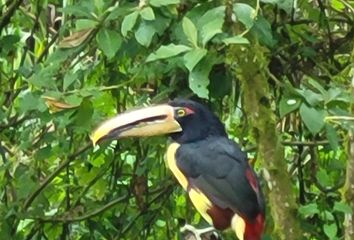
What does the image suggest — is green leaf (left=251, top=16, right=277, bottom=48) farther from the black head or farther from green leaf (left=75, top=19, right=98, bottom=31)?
green leaf (left=75, top=19, right=98, bottom=31)

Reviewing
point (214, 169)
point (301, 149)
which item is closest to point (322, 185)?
point (301, 149)

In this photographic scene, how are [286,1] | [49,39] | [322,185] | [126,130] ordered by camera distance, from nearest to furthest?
1. [126,130]
2. [286,1]
3. [322,185]
4. [49,39]

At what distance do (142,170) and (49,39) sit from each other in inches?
25.1

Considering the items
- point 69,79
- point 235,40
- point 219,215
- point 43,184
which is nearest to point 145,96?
point 69,79

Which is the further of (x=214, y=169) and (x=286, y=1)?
(x=286, y=1)

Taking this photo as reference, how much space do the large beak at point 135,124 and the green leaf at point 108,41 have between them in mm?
201

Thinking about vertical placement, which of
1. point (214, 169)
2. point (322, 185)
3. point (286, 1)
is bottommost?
point (322, 185)

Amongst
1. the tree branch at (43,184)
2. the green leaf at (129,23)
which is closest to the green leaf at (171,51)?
the green leaf at (129,23)

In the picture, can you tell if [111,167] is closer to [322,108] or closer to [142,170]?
[142,170]

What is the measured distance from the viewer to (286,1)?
10.5 ft

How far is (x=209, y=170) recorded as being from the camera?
298 centimetres

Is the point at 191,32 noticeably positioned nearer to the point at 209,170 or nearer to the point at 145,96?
the point at 209,170

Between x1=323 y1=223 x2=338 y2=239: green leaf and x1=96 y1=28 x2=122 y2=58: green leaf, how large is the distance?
69 centimetres

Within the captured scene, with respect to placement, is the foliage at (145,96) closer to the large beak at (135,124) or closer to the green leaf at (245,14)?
the green leaf at (245,14)
